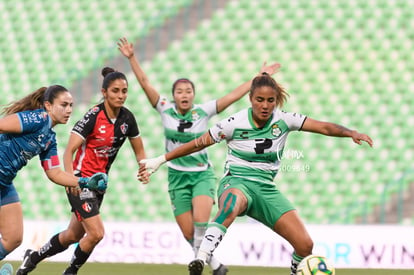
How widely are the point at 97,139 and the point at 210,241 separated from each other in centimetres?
164

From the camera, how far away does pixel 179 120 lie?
8500mm

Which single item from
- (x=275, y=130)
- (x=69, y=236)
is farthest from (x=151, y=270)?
(x=275, y=130)

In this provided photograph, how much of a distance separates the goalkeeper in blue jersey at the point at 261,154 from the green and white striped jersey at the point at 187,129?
74.6 inches

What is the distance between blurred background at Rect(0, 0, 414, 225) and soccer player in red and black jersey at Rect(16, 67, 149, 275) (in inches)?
208

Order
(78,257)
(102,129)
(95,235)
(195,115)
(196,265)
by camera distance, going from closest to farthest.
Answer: (196,265)
(95,235)
(78,257)
(102,129)
(195,115)

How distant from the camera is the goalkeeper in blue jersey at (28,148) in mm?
6344

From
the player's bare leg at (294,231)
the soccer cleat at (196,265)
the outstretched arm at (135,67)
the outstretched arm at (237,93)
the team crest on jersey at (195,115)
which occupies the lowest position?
the soccer cleat at (196,265)

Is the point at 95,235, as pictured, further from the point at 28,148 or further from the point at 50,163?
the point at 28,148

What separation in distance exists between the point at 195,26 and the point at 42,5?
3.50 m

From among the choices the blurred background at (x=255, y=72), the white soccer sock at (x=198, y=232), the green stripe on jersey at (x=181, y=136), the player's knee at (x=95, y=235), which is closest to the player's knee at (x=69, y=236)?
the player's knee at (x=95, y=235)

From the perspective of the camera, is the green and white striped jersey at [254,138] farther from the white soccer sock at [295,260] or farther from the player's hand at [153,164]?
the white soccer sock at [295,260]

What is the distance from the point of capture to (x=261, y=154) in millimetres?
6395

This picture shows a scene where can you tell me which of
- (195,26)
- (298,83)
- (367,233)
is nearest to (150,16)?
(195,26)

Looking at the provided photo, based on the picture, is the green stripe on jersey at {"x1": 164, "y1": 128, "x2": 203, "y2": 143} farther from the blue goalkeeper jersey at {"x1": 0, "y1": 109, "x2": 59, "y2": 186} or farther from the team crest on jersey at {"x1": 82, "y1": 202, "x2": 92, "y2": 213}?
the blue goalkeeper jersey at {"x1": 0, "y1": 109, "x2": 59, "y2": 186}
